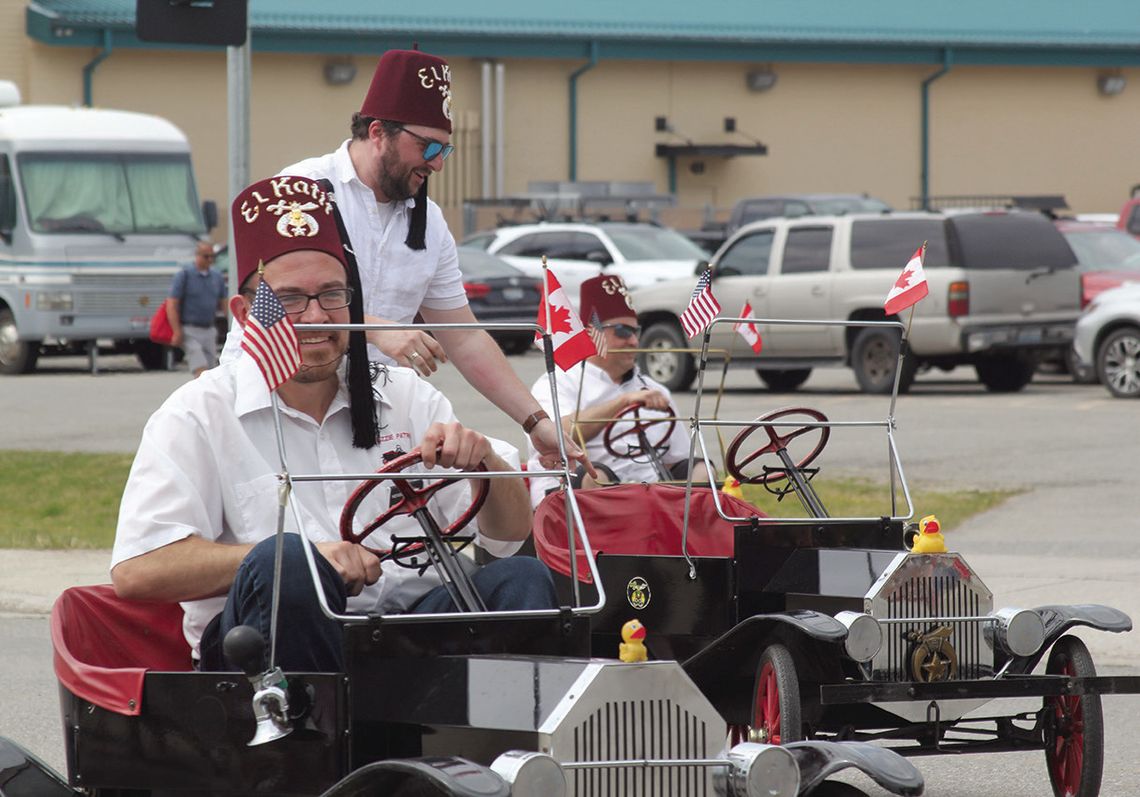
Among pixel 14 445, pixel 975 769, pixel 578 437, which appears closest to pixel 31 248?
pixel 14 445

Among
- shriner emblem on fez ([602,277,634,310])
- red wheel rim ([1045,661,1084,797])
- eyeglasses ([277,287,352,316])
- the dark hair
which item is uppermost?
the dark hair

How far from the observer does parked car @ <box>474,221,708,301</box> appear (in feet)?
95.7

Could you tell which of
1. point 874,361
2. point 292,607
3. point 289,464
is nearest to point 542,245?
point 874,361

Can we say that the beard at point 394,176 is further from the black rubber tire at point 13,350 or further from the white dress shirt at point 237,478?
the black rubber tire at point 13,350

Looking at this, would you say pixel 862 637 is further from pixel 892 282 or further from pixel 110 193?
pixel 110 193

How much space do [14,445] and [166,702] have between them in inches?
536

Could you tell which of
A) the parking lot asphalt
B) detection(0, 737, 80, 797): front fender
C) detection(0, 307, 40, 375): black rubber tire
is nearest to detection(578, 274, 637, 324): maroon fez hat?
the parking lot asphalt

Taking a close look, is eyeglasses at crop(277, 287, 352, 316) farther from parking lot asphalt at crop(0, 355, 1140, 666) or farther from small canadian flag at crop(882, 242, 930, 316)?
parking lot asphalt at crop(0, 355, 1140, 666)

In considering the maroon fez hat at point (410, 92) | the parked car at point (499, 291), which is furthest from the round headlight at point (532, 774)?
the parked car at point (499, 291)

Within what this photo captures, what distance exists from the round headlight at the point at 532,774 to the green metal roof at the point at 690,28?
37273mm

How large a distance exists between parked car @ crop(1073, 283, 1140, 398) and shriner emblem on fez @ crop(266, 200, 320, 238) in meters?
17.4

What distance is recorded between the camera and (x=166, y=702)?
4.29m

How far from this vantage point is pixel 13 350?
26859 mm

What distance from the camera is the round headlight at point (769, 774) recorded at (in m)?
3.82
